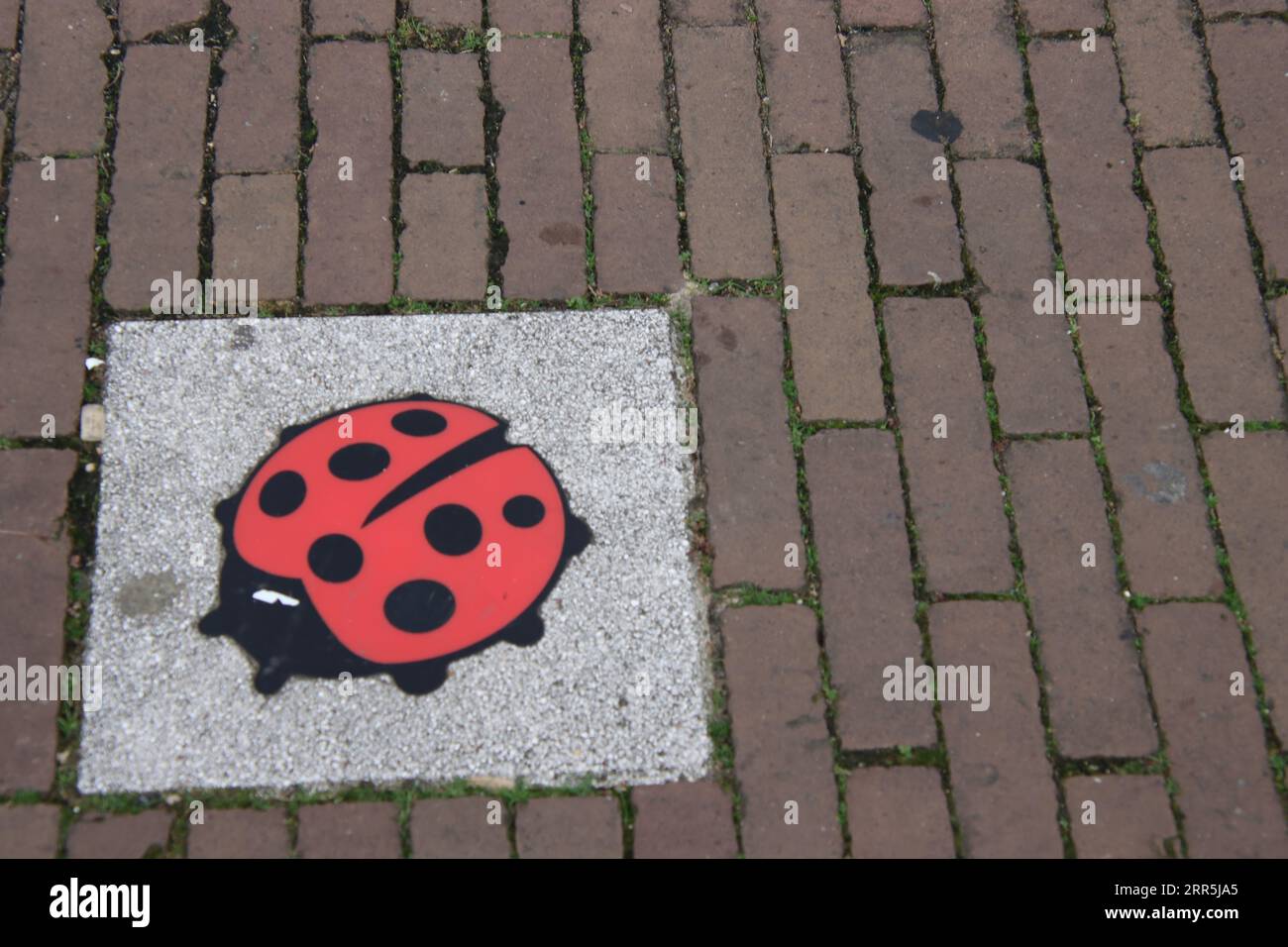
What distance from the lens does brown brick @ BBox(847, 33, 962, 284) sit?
10.3 ft

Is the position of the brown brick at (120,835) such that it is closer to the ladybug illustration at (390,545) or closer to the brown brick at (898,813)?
the ladybug illustration at (390,545)

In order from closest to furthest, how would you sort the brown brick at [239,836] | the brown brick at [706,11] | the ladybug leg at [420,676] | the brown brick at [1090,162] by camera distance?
the brown brick at [239,836] < the ladybug leg at [420,676] < the brown brick at [1090,162] < the brown brick at [706,11]

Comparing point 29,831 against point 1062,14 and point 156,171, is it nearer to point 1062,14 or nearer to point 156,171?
point 156,171

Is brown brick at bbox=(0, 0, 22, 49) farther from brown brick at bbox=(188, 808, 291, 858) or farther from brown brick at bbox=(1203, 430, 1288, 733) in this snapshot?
brown brick at bbox=(1203, 430, 1288, 733)

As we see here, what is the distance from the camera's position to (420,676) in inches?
107

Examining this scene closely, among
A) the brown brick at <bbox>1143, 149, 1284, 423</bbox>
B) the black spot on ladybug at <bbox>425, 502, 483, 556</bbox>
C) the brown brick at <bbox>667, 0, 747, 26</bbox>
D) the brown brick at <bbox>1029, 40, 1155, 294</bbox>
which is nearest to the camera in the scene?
the black spot on ladybug at <bbox>425, 502, 483, 556</bbox>

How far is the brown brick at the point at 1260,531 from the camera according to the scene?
2.79 m

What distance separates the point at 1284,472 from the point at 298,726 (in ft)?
8.73

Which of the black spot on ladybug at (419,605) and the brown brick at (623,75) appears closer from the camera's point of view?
the black spot on ladybug at (419,605)

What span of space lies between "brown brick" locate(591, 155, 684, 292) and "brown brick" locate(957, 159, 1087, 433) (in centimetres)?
86

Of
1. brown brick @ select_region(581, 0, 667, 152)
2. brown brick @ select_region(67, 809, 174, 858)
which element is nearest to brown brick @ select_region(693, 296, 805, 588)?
brown brick @ select_region(581, 0, 667, 152)

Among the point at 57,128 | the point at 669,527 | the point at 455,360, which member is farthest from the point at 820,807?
the point at 57,128

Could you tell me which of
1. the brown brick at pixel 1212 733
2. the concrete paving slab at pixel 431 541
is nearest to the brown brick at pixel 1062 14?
the concrete paving slab at pixel 431 541

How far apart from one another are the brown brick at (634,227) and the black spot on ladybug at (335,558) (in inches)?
39.4
